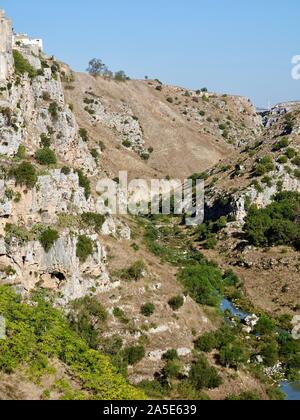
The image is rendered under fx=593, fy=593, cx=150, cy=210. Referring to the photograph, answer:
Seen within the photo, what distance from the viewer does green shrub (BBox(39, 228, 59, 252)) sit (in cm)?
4550

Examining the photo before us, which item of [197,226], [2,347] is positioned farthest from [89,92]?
[2,347]

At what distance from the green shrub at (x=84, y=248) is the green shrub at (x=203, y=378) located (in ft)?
42.3

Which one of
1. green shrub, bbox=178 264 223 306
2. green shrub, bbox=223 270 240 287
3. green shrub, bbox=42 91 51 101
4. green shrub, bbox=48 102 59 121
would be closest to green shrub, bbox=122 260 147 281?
green shrub, bbox=178 264 223 306

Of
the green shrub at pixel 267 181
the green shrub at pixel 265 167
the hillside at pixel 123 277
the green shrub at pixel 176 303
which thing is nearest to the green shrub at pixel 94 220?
the hillside at pixel 123 277

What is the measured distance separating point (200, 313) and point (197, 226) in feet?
118

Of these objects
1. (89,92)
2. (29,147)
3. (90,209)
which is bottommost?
(90,209)

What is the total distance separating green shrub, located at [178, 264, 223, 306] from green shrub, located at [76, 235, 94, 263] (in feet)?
35.1

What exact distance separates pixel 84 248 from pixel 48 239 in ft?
12.2

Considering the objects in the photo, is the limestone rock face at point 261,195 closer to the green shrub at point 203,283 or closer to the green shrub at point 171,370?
the green shrub at point 203,283

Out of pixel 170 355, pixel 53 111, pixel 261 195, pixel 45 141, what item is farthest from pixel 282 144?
pixel 170 355

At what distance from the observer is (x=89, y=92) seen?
118 m

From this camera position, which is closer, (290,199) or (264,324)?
(264,324)

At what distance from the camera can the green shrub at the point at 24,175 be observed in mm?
46750

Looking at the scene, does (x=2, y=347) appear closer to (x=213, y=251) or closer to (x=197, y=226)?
(x=213, y=251)
